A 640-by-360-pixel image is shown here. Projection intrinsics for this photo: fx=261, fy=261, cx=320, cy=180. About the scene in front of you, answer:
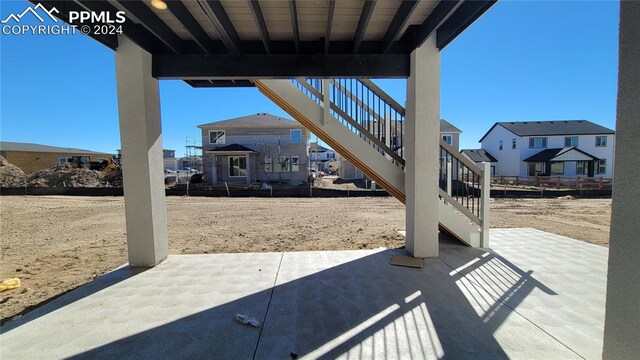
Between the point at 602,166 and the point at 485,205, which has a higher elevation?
the point at 602,166

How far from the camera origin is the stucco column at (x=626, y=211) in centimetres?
122

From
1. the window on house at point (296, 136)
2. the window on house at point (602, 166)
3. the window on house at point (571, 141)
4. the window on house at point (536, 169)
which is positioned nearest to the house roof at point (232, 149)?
the window on house at point (296, 136)


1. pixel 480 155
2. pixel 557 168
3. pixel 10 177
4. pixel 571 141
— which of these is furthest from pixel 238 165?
pixel 571 141

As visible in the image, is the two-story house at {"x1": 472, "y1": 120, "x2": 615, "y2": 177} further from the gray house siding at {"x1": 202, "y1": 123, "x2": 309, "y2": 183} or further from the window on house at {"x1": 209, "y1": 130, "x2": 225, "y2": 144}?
the window on house at {"x1": 209, "y1": 130, "x2": 225, "y2": 144}

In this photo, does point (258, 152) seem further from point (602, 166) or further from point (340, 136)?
point (602, 166)

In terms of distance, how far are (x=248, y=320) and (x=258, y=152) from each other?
1848cm

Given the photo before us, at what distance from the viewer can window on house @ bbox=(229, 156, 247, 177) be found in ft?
66.3

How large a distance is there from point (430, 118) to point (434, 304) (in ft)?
8.33

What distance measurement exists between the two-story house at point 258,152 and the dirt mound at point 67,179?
7596mm

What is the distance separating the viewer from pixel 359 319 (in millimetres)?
2510

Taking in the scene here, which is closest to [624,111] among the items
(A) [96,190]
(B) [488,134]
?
(A) [96,190]

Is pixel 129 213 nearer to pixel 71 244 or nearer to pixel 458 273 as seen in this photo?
pixel 71 244

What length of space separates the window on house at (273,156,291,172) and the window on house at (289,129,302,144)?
1.40m

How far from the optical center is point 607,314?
51.7 inches
